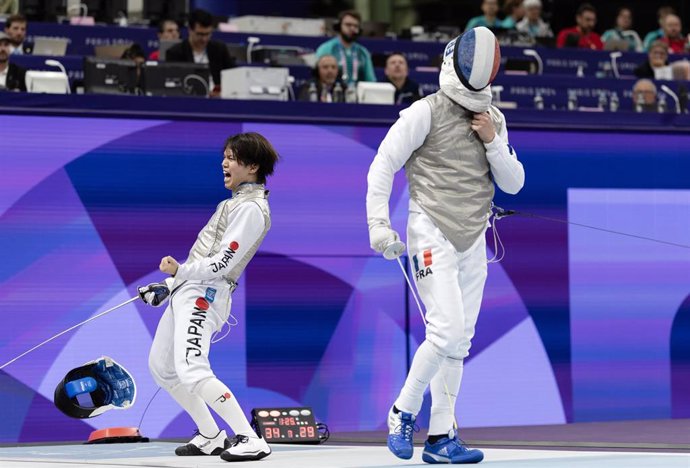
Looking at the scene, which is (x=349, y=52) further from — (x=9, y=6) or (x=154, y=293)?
(x=154, y=293)

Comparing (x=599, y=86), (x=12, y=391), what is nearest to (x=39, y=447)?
(x=12, y=391)

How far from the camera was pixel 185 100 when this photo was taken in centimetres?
640

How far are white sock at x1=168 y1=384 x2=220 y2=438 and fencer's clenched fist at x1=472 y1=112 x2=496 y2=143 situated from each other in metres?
1.55

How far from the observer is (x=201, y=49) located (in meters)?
8.56

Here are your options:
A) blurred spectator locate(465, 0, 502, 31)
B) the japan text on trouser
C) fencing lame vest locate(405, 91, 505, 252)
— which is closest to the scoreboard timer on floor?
the japan text on trouser

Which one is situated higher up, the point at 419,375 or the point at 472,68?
the point at 472,68

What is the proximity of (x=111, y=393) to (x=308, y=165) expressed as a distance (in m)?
1.86

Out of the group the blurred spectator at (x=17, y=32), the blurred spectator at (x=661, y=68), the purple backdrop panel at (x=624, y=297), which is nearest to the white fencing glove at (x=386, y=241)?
the purple backdrop panel at (x=624, y=297)

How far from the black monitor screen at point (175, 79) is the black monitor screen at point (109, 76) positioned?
0.09m

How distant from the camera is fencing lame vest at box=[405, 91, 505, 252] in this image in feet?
14.7

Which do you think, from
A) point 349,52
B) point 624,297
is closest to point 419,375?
point 624,297

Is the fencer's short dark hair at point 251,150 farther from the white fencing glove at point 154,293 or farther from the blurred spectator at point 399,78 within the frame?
the blurred spectator at point 399,78

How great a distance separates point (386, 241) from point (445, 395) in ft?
2.12

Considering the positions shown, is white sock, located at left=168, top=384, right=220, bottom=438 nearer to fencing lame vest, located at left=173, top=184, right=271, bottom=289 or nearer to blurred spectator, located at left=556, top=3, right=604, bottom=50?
fencing lame vest, located at left=173, top=184, right=271, bottom=289
